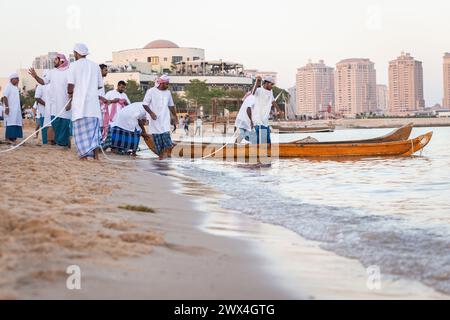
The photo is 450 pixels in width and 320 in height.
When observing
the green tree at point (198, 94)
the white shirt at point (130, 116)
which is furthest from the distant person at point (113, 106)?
the green tree at point (198, 94)

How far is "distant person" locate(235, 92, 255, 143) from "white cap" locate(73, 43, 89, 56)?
4243 millimetres

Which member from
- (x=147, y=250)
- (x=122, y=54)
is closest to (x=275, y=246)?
(x=147, y=250)

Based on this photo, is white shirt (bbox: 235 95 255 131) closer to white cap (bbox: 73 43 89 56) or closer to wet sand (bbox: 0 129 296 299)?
white cap (bbox: 73 43 89 56)

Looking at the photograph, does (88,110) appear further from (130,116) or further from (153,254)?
(153,254)

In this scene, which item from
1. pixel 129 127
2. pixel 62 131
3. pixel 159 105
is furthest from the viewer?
pixel 129 127

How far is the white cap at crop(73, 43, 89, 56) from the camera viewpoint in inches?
361

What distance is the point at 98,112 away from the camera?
9.40 meters

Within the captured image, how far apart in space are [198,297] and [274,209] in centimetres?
366

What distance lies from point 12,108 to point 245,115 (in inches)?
181

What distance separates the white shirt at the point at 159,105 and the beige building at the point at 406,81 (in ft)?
617

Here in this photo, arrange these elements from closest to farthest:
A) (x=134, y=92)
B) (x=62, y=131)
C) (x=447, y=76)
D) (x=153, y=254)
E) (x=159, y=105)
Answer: (x=153, y=254)
(x=159, y=105)
(x=62, y=131)
(x=134, y=92)
(x=447, y=76)

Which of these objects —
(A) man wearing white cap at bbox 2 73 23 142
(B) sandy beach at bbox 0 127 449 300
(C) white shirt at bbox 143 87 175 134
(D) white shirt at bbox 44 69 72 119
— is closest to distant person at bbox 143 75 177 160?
(C) white shirt at bbox 143 87 175 134

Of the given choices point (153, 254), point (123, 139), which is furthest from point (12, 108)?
point (153, 254)

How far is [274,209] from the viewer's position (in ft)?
21.1
